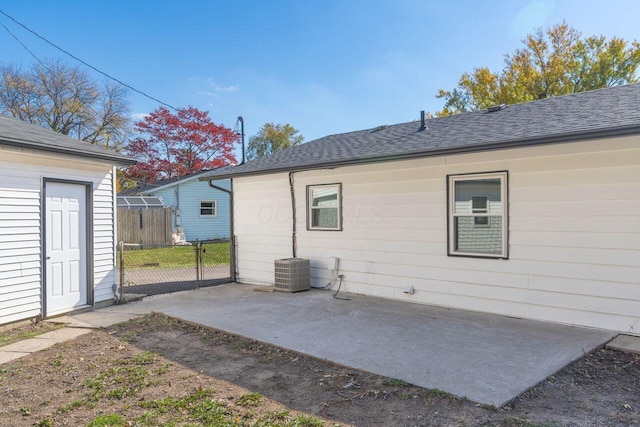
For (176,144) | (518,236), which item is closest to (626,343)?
(518,236)

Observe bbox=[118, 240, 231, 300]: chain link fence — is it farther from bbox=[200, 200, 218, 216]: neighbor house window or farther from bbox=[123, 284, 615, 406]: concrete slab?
bbox=[200, 200, 218, 216]: neighbor house window

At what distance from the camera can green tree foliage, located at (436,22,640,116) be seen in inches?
797

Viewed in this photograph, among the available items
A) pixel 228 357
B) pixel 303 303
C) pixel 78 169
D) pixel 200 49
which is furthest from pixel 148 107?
pixel 228 357

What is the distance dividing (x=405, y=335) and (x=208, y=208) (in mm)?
18210

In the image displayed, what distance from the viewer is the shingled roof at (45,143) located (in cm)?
540

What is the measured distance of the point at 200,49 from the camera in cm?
→ 1481

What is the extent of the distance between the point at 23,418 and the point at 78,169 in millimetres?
4318

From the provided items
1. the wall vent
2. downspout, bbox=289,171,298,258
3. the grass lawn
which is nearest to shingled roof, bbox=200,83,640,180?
downspout, bbox=289,171,298,258

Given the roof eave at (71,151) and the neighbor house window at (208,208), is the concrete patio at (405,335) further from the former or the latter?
the neighbor house window at (208,208)

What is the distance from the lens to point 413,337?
4.79m

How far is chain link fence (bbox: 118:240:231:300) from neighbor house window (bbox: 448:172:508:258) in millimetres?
5107

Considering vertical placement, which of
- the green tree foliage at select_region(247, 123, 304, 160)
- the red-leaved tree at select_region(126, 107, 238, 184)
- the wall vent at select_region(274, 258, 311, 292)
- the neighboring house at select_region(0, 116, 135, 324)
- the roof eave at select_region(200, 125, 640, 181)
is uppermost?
the green tree foliage at select_region(247, 123, 304, 160)

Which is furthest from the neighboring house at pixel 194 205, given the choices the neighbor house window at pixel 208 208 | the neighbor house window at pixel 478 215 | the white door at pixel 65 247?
the neighbor house window at pixel 478 215

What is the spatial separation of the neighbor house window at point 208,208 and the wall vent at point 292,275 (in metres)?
14.5
